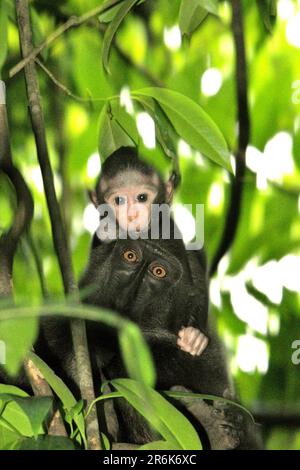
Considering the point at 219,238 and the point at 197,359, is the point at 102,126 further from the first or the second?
the point at 197,359

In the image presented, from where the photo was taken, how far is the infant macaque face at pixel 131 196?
101cm

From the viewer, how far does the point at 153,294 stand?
3.42 ft

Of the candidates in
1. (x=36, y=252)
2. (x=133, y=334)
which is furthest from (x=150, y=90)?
(x=133, y=334)

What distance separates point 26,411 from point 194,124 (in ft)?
1.07

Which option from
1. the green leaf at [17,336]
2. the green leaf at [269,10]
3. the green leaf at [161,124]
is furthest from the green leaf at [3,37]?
the green leaf at [17,336]

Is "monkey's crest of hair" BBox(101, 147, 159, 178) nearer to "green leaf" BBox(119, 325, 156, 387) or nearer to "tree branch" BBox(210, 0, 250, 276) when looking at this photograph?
"tree branch" BBox(210, 0, 250, 276)

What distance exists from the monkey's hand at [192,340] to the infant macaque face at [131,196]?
144 mm

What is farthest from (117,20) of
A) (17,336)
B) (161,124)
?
(17,336)

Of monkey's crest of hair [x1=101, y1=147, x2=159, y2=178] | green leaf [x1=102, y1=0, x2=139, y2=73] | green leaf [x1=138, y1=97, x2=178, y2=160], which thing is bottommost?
monkey's crest of hair [x1=101, y1=147, x2=159, y2=178]

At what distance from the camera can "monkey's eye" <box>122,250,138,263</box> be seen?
1.03 meters

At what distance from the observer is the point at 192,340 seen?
3.22ft

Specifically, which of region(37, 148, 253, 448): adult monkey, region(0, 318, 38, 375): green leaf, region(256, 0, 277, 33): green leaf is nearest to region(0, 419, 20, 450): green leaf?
region(0, 318, 38, 375): green leaf

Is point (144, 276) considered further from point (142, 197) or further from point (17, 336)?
point (17, 336)

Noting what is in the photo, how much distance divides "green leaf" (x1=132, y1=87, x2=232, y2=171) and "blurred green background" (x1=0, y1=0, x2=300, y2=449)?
0.23 metres
